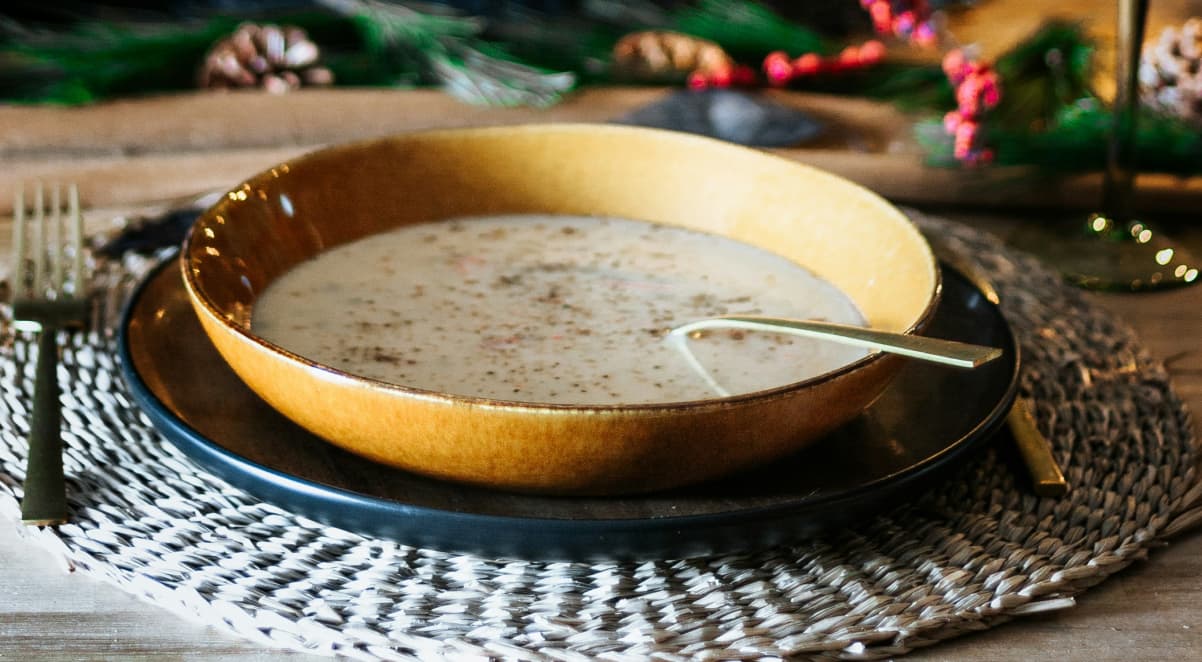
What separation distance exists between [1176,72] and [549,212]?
0.70m

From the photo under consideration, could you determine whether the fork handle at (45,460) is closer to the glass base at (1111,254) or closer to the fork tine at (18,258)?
the fork tine at (18,258)

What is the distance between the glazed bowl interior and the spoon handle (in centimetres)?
1

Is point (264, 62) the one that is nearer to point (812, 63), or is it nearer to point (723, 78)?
point (723, 78)

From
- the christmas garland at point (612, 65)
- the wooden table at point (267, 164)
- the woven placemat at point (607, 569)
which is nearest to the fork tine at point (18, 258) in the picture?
the woven placemat at point (607, 569)

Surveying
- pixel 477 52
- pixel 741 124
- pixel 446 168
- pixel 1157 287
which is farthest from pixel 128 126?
pixel 1157 287

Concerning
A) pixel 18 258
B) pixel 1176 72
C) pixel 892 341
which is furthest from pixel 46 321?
pixel 1176 72

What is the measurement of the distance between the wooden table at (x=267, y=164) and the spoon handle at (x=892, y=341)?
0.48 ft

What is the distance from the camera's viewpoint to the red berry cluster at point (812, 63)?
1497mm

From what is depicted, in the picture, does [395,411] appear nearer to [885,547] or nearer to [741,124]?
[885,547]

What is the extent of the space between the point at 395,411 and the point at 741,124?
0.85m

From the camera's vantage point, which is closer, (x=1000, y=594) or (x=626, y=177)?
(x=1000, y=594)

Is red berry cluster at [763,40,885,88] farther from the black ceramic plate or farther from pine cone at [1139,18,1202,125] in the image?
the black ceramic plate

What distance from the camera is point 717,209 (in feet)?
3.16

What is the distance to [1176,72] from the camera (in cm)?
125
